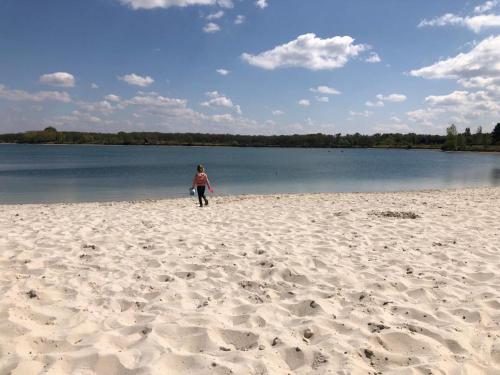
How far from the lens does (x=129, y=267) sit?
634cm

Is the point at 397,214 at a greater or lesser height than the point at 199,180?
lesser

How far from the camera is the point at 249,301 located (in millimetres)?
5035

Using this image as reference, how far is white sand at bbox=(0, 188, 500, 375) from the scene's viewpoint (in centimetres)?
363

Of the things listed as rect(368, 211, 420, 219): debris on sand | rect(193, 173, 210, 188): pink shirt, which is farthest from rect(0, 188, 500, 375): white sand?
rect(193, 173, 210, 188): pink shirt

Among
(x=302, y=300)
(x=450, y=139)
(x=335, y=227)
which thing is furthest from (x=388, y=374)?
(x=450, y=139)

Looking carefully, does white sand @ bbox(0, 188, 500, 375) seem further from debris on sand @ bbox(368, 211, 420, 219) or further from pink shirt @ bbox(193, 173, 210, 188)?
pink shirt @ bbox(193, 173, 210, 188)

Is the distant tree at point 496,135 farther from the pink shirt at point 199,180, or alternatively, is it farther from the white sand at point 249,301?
the white sand at point 249,301

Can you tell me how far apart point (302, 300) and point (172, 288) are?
183 cm

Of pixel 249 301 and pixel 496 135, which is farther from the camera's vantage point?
pixel 496 135


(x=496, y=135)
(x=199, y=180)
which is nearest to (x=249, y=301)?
(x=199, y=180)

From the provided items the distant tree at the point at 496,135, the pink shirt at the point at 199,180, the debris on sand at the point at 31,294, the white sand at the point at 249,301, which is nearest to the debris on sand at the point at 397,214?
the white sand at the point at 249,301

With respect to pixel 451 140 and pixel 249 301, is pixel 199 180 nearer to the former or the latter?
pixel 249 301

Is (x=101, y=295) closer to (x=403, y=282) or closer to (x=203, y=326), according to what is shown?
(x=203, y=326)

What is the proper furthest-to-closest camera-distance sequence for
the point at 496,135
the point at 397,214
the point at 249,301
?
the point at 496,135, the point at 397,214, the point at 249,301
